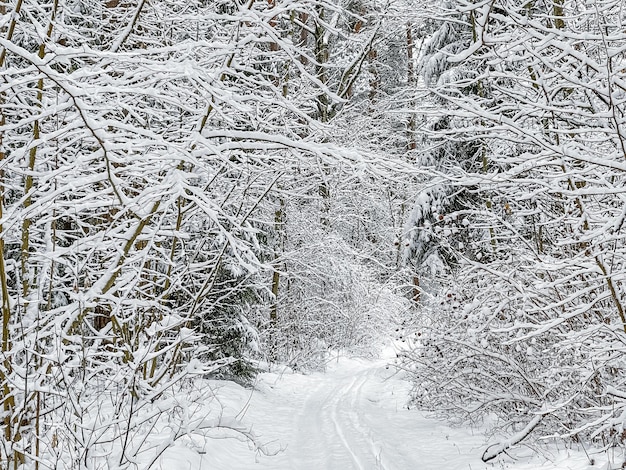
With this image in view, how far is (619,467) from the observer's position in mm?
4871

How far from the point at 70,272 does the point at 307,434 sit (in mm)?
5902

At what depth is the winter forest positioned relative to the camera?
3756 mm

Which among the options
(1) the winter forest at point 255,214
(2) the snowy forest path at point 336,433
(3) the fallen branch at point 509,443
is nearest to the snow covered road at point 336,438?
(2) the snowy forest path at point 336,433

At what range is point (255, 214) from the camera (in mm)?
13234

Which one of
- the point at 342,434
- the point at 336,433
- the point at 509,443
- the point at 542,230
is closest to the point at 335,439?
the point at 342,434

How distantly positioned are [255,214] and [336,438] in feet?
18.8

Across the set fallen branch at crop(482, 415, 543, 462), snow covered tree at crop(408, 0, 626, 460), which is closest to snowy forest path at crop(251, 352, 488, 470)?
fallen branch at crop(482, 415, 543, 462)

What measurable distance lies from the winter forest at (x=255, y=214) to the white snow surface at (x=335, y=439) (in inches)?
12.7

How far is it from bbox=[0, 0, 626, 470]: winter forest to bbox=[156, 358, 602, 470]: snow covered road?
39 cm

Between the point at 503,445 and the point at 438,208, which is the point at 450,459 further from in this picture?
the point at 438,208

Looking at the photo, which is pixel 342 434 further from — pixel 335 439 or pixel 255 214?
pixel 255 214

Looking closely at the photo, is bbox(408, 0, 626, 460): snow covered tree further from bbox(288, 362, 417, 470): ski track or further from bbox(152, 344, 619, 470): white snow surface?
bbox(288, 362, 417, 470): ski track

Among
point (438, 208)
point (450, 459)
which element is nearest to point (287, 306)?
point (438, 208)

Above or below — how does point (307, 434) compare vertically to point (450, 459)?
below
